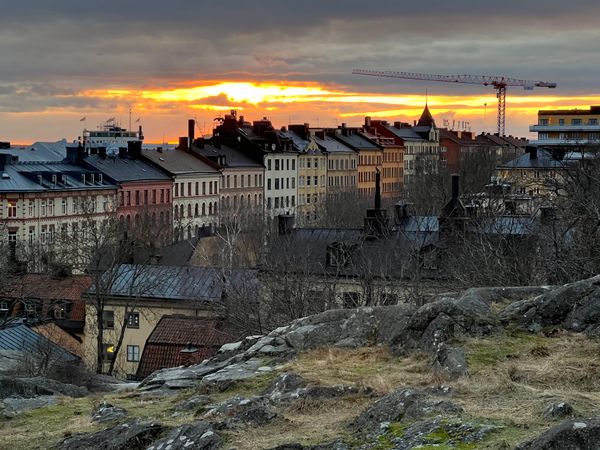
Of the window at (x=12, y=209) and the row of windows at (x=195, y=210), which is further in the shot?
the row of windows at (x=195, y=210)

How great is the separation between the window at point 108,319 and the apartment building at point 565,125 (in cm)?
8229

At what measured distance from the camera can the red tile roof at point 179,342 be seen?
36.8m

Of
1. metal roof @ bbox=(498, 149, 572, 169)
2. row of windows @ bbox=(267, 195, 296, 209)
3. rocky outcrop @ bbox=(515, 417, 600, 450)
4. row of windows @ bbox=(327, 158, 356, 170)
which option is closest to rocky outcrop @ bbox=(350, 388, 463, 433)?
rocky outcrop @ bbox=(515, 417, 600, 450)

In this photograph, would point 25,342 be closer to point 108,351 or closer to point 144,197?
point 108,351

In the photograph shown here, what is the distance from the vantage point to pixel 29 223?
3371 inches

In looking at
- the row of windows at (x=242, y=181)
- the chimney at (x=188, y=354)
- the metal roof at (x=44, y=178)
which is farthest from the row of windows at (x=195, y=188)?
the chimney at (x=188, y=354)

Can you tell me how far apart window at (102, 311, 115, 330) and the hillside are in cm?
3057

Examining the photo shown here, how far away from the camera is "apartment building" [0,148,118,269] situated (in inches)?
3310

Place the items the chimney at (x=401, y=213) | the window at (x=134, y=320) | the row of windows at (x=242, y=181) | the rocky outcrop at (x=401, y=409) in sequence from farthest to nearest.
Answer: the row of windows at (x=242, y=181), the chimney at (x=401, y=213), the window at (x=134, y=320), the rocky outcrop at (x=401, y=409)

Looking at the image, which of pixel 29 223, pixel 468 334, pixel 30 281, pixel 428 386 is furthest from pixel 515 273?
pixel 29 223

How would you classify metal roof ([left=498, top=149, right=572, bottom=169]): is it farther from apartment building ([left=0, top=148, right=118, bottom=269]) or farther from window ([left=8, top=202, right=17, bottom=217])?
window ([left=8, top=202, right=17, bottom=217])

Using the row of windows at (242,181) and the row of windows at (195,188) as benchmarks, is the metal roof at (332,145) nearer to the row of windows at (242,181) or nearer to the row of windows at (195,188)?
the row of windows at (242,181)

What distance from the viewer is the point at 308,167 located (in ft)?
418

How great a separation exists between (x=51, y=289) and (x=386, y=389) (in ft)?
131
